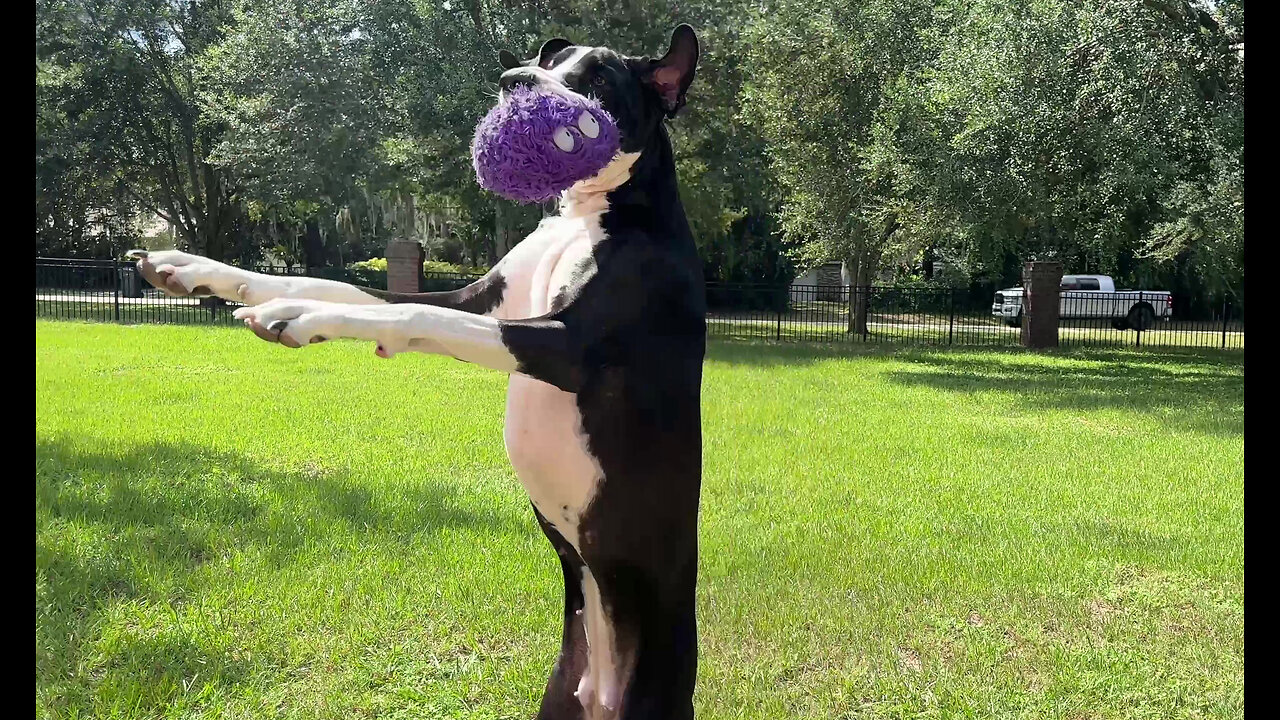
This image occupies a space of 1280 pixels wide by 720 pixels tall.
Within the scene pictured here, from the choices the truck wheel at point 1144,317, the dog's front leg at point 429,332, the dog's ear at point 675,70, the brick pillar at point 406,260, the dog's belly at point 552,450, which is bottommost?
the dog's belly at point 552,450

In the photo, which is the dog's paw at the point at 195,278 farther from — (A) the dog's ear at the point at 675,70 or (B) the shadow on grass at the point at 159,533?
(B) the shadow on grass at the point at 159,533

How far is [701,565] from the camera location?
507cm

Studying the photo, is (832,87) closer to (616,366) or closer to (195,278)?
(616,366)

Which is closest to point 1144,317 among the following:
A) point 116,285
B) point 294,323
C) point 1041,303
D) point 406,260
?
point 1041,303

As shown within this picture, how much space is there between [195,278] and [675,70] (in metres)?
1.25

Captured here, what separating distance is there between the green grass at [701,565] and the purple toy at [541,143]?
7.77 feet

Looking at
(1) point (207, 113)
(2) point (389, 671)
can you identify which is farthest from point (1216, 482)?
(1) point (207, 113)

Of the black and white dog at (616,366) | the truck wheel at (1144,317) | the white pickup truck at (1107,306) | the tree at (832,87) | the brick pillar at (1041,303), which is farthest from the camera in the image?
the white pickup truck at (1107,306)

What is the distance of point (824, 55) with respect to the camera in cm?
1802

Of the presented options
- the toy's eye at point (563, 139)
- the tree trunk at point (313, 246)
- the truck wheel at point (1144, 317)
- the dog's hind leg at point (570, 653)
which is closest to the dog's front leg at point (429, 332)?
the toy's eye at point (563, 139)

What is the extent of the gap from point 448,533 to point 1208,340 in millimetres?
22889

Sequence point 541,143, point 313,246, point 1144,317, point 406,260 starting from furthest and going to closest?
1. point 313,246
2. point 1144,317
3. point 406,260
4. point 541,143

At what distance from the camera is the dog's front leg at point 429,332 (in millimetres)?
1608

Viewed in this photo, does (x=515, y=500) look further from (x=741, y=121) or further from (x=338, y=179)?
(x=338, y=179)
